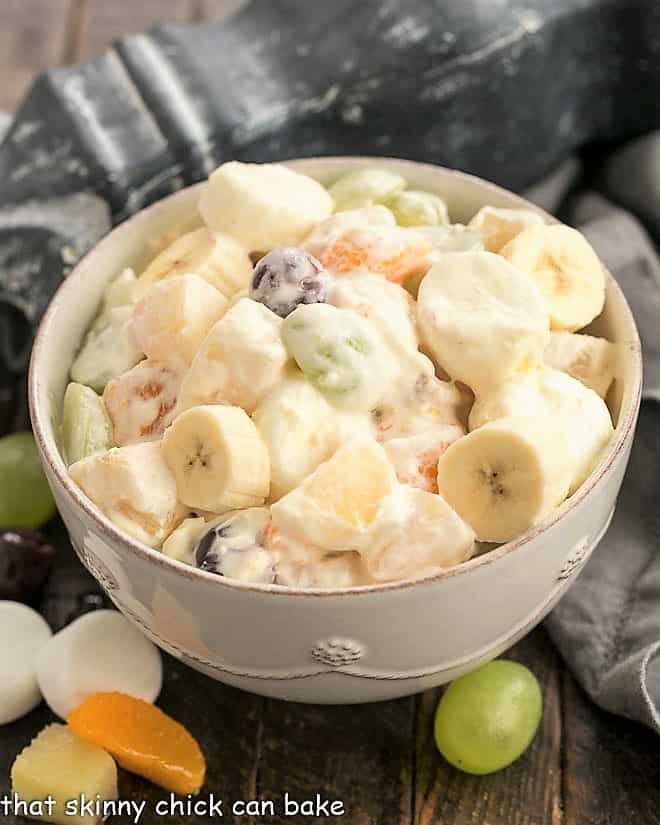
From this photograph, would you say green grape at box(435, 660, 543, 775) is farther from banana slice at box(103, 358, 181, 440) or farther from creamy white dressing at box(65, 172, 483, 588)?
banana slice at box(103, 358, 181, 440)

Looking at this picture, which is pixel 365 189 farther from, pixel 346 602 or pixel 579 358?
pixel 346 602

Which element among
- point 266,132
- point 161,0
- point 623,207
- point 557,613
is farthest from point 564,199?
point 161,0

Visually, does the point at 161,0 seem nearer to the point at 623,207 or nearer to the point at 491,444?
the point at 623,207

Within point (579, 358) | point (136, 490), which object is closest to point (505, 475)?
point (579, 358)

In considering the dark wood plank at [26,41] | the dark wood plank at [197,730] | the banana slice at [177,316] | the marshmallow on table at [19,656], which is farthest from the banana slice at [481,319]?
the dark wood plank at [26,41]

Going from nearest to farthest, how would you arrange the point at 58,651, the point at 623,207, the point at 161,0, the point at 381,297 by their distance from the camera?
the point at 381,297 → the point at 58,651 → the point at 623,207 → the point at 161,0

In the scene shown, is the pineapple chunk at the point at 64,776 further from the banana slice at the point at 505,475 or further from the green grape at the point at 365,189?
the green grape at the point at 365,189
